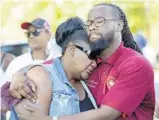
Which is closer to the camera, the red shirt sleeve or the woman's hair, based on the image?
the red shirt sleeve

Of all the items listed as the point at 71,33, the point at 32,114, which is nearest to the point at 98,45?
the point at 71,33

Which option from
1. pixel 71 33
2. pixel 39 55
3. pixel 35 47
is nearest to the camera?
pixel 71 33

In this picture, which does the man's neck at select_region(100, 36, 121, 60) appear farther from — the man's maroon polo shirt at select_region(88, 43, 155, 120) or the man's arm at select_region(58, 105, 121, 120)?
the man's arm at select_region(58, 105, 121, 120)

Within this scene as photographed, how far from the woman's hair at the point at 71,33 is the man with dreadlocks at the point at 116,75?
6 centimetres

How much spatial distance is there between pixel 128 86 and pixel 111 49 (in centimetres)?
37

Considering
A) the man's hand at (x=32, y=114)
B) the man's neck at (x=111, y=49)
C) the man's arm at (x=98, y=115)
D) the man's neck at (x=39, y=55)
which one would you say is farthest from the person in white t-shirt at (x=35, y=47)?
the man's arm at (x=98, y=115)

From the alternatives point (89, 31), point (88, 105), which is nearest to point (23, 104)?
point (88, 105)

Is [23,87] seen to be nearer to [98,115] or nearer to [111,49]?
[98,115]

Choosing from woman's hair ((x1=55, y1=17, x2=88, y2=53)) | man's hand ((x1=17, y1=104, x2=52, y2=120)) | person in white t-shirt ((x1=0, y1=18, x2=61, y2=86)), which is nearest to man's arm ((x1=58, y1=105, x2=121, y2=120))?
man's hand ((x1=17, y1=104, x2=52, y2=120))

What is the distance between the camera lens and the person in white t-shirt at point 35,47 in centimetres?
653

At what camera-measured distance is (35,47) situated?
6887mm

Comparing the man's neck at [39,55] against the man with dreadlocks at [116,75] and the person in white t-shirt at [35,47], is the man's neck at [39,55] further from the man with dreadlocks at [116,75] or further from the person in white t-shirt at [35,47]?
the man with dreadlocks at [116,75]

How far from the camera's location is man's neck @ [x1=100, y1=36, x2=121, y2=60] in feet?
11.4

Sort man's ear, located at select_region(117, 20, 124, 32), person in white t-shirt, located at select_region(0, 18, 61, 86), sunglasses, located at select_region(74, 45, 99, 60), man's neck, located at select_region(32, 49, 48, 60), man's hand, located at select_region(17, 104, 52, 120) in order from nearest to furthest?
man's hand, located at select_region(17, 104, 52, 120), sunglasses, located at select_region(74, 45, 99, 60), man's ear, located at select_region(117, 20, 124, 32), person in white t-shirt, located at select_region(0, 18, 61, 86), man's neck, located at select_region(32, 49, 48, 60)
